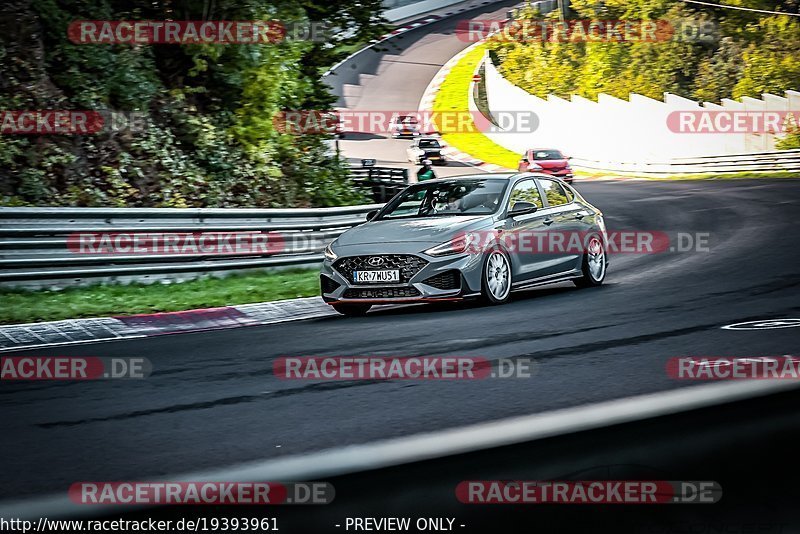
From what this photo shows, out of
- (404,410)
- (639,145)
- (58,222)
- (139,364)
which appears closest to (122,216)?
(58,222)

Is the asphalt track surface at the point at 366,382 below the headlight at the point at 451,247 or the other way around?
below

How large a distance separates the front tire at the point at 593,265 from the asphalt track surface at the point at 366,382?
0.77ft

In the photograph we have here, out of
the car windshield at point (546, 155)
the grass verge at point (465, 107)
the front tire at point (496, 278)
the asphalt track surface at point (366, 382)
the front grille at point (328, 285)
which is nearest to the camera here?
the asphalt track surface at point (366, 382)

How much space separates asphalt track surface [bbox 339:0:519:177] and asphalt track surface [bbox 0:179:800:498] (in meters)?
36.9

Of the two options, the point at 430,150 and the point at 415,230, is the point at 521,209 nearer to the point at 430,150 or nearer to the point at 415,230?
the point at 415,230

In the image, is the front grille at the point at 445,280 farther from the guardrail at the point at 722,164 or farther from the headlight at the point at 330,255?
the guardrail at the point at 722,164

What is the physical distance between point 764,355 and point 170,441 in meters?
4.20

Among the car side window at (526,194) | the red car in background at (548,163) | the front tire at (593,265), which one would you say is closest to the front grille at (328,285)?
the car side window at (526,194)

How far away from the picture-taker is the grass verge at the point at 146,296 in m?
11.4

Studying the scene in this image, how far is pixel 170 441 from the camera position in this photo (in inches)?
222

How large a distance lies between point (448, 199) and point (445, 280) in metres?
1.67

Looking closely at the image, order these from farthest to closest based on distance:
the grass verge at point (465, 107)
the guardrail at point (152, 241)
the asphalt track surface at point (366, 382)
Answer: the grass verge at point (465, 107), the guardrail at point (152, 241), the asphalt track surface at point (366, 382)

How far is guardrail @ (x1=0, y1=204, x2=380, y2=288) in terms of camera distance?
12.3 metres

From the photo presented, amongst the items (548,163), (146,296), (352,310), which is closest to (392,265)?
(352,310)
